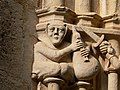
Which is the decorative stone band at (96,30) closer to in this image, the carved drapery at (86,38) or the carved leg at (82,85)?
the carved drapery at (86,38)

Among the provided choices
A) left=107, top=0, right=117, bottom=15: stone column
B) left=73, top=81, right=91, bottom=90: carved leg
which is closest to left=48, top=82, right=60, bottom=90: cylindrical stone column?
left=73, top=81, right=91, bottom=90: carved leg

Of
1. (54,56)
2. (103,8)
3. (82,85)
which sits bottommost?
(82,85)

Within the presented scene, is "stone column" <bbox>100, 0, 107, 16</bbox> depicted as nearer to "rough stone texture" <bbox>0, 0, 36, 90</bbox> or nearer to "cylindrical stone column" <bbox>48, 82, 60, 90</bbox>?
"rough stone texture" <bbox>0, 0, 36, 90</bbox>

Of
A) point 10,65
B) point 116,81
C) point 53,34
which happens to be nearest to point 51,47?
point 53,34

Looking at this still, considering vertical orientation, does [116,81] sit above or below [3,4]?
below

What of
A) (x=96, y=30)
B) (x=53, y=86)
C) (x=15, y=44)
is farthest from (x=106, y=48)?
(x=15, y=44)

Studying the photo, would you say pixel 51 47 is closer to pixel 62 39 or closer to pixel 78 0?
pixel 62 39

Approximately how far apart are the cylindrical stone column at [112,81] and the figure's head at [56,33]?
0.30 metres

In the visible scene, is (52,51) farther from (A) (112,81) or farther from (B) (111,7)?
(B) (111,7)

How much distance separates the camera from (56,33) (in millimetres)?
2164

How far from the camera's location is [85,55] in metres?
2.13

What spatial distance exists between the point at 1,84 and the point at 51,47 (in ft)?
1.00

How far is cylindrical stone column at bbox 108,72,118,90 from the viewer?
2.15 meters

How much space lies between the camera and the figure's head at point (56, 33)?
2.16 meters
